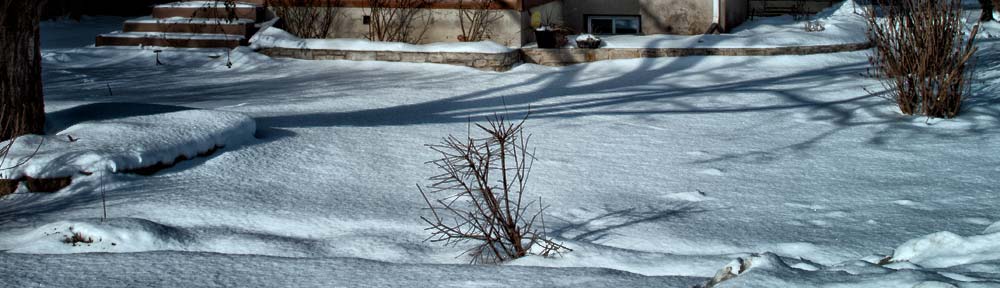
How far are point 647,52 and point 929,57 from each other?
4.23m

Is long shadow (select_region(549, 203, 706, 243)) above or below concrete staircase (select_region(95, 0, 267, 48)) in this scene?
below

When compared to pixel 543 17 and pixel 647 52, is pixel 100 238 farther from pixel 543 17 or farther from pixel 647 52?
pixel 543 17

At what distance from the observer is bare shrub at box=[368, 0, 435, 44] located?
43.0 feet

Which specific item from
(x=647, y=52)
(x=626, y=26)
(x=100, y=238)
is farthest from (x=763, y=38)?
(x=100, y=238)

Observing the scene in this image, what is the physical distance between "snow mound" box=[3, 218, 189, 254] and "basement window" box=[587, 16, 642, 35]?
Answer: 32.5ft

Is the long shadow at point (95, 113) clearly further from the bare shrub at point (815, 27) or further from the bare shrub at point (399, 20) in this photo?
the bare shrub at point (815, 27)

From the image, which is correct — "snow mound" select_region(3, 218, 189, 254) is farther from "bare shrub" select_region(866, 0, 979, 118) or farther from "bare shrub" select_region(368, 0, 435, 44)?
"bare shrub" select_region(368, 0, 435, 44)

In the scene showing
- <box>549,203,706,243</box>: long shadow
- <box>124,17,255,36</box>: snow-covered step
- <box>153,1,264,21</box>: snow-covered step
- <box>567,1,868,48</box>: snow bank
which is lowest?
<box>549,203,706,243</box>: long shadow

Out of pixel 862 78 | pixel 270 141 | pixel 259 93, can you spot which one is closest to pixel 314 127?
pixel 270 141

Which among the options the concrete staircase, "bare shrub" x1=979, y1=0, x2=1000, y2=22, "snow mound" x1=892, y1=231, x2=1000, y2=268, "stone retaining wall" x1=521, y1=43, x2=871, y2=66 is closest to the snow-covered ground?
"snow mound" x1=892, y1=231, x2=1000, y2=268

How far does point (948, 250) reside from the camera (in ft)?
13.2

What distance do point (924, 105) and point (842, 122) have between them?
A: 71 centimetres

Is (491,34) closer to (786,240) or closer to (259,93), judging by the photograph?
(259,93)

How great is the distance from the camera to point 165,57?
1285 centimetres
